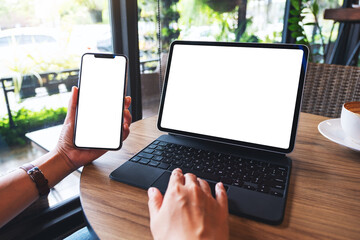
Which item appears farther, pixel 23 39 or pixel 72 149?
pixel 23 39

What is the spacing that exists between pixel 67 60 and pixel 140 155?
2.80ft

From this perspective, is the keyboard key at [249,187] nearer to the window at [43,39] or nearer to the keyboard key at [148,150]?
the keyboard key at [148,150]

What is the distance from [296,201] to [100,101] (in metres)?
0.47

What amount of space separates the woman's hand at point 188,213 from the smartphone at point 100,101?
0.79 ft

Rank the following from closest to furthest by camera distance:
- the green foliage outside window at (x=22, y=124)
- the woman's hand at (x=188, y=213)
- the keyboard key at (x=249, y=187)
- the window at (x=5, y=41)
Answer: the woman's hand at (x=188, y=213) < the keyboard key at (x=249, y=187) < the window at (x=5, y=41) < the green foliage outside window at (x=22, y=124)

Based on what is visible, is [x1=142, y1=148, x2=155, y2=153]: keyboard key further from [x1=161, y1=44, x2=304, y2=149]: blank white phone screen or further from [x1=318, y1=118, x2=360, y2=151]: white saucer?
[x1=318, y1=118, x2=360, y2=151]: white saucer

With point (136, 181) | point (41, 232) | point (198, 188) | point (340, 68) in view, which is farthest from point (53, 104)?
point (340, 68)

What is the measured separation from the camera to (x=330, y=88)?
131 centimetres

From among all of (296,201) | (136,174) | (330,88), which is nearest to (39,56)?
(136,174)

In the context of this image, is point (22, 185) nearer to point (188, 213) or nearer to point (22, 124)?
point (188, 213)

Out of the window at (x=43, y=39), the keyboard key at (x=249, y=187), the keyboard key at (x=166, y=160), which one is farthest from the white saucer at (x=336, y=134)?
the window at (x=43, y=39)

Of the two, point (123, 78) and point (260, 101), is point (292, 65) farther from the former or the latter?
point (123, 78)

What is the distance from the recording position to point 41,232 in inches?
24.1

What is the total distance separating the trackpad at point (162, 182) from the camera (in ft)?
1.62
